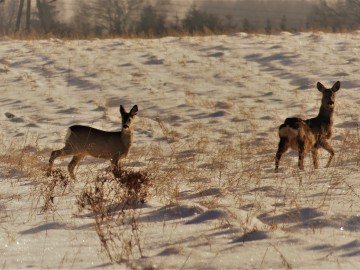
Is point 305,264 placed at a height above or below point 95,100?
above

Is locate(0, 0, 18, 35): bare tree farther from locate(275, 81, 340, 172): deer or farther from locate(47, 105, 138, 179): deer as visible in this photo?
locate(275, 81, 340, 172): deer

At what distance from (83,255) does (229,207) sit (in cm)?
181

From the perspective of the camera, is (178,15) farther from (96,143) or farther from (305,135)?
(305,135)

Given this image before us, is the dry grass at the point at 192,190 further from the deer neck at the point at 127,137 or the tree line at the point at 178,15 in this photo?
the tree line at the point at 178,15

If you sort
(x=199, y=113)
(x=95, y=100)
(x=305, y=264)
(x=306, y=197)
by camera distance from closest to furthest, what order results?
(x=305, y=264)
(x=306, y=197)
(x=199, y=113)
(x=95, y=100)

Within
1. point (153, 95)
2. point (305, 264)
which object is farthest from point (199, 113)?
point (305, 264)

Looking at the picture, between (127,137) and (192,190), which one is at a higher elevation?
(192,190)

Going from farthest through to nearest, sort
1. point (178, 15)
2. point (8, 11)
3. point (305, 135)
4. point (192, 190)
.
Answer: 1. point (8, 11)
2. point (178, 15)
3. point (305, 135)
4. point (192, 190)

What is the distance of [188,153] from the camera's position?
1334 centimetres

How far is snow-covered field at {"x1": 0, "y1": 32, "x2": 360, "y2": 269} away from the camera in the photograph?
229 inches

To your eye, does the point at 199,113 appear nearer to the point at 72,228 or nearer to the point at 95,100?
the point at 95,100

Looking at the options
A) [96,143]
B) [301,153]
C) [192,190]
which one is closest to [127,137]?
[96,143]

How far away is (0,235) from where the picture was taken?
641 cm

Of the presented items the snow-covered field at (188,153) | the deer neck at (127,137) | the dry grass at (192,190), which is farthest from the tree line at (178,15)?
the dry grass at (192,190)
